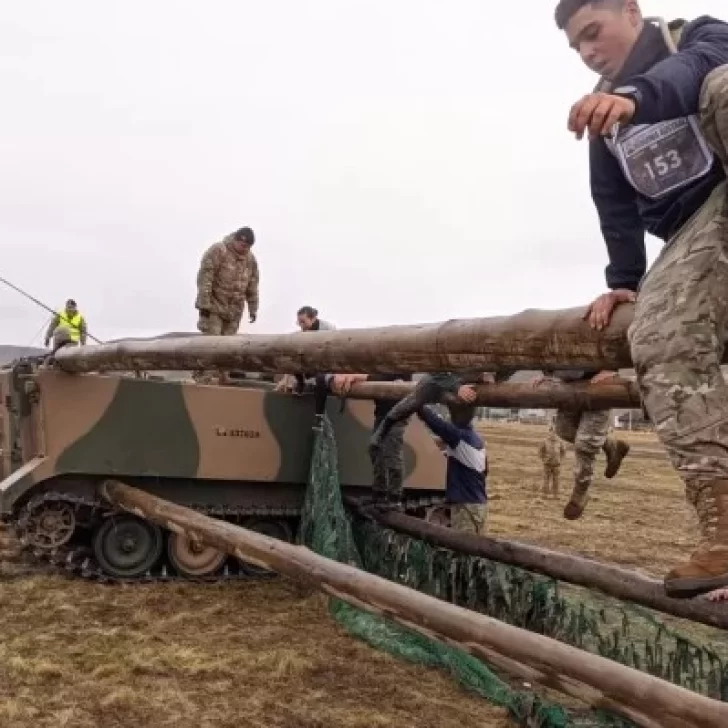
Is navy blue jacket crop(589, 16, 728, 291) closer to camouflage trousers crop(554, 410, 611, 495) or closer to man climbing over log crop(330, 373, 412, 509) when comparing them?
camouflage trousers crop(554, 410, 611, 495)

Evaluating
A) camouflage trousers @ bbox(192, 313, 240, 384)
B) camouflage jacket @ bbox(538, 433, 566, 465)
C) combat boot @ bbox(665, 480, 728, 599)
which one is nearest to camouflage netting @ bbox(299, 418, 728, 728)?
combat boot @ bbox(665, 480, 728, 599)

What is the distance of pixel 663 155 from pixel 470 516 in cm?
567

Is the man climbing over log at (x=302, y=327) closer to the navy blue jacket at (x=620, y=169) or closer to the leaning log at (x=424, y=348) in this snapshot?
the leaning log at (x=424, y=348)

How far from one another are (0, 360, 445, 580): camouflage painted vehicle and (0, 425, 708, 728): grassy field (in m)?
0.36

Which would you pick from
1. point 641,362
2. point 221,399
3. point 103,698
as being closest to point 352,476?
point 221,399

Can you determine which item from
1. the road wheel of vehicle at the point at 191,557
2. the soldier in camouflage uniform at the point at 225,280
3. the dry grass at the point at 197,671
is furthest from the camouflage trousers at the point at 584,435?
the soldier in camouflage uniform at the point at 225,280

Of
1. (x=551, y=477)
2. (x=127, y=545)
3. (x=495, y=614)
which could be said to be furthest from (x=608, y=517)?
(x=127, y=545)

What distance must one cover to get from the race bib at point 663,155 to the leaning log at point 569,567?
7.47 ft

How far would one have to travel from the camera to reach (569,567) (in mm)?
5918

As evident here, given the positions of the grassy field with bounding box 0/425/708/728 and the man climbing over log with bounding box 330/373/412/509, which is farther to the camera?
the man climbing over log with bounding box 330/373/412/509

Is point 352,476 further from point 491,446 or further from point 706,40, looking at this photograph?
point 491,446

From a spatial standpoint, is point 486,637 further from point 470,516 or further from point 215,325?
point 215,325

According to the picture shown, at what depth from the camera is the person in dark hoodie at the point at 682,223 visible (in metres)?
2.50

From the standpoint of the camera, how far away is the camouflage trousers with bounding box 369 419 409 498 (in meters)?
7.95
